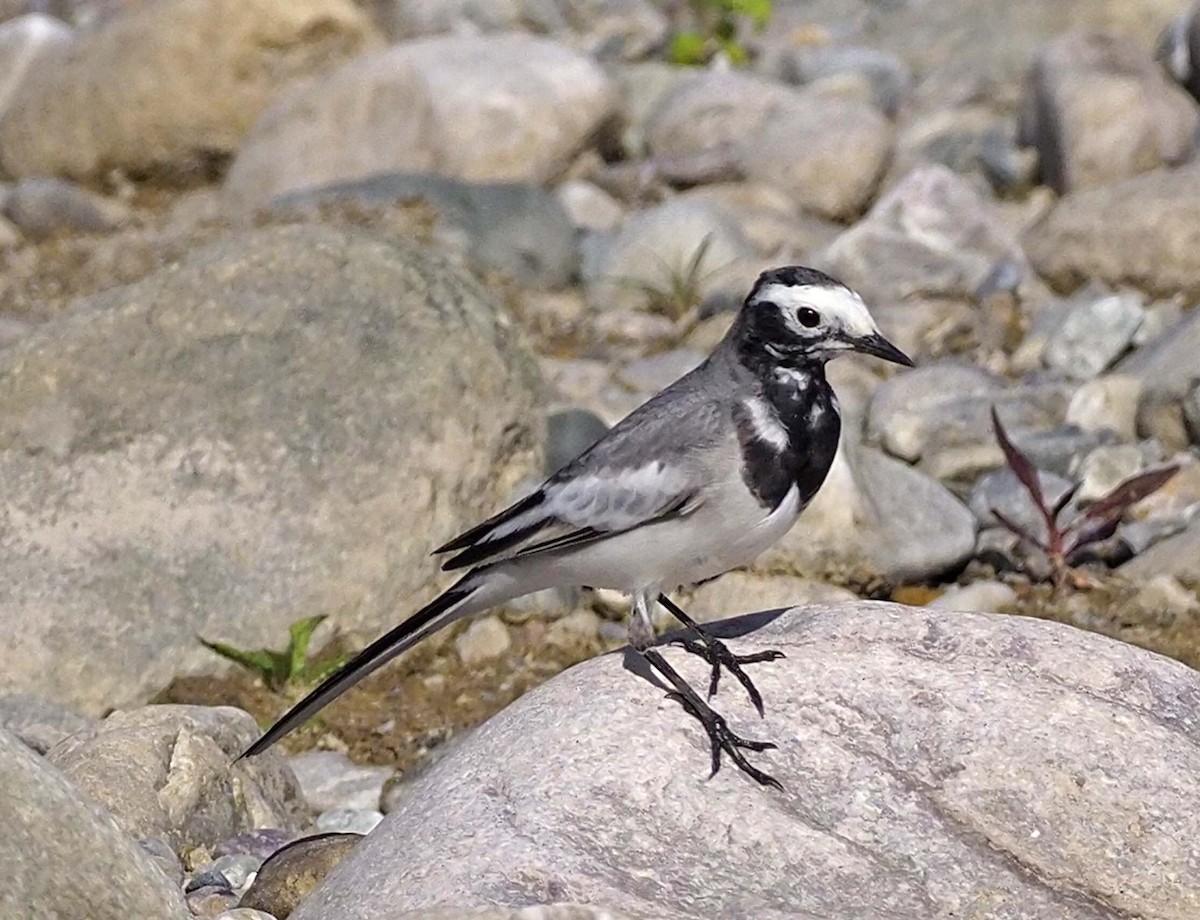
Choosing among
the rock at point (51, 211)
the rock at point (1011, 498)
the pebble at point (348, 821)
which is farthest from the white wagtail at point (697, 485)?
the rock at point (51, 211)

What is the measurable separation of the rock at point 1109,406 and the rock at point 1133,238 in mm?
1664

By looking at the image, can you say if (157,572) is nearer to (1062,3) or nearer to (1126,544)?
(1126,544)

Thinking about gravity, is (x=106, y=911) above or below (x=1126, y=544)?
above

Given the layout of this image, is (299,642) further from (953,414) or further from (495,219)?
(495,219)

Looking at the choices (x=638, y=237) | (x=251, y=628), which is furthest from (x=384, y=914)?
(x=638, y=237)

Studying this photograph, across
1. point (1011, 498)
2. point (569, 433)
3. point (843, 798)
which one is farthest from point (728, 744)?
point (1011, 498)

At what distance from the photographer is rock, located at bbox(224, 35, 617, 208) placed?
14398 millimetres

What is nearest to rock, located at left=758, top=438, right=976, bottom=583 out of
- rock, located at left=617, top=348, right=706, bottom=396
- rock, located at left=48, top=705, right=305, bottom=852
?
rock, located at left=617, top=348, right=706, bottom=396

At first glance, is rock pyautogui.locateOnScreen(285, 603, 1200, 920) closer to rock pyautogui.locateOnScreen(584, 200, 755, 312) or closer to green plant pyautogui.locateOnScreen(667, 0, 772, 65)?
rock pyautogui.locateOnScreen(584, 200, 755, 312)

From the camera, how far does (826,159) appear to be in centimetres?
1417

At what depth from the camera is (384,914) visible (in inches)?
182

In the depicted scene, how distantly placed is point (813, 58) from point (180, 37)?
5.21 m

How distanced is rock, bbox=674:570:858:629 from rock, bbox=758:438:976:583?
2.7 inches

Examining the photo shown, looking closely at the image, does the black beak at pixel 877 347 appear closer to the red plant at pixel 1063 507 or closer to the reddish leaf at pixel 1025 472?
the red plant at pixel 1063 507
